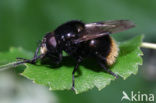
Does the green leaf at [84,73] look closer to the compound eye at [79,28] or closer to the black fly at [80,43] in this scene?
the black fly at [80,43]

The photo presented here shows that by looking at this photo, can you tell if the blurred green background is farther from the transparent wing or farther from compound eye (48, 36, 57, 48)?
compound eye (48, 36, 57, 48)

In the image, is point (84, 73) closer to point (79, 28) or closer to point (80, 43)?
point (80, 43)

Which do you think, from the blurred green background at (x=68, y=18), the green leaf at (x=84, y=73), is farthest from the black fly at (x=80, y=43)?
the blurred green background at (x=68, y=18)

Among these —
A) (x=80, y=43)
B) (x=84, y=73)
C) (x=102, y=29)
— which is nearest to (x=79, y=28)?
(x=80, y=43)

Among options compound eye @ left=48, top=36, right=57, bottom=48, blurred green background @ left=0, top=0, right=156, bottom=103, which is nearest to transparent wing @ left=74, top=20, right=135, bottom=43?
compound eye @ left=48, top=36, right=57, bottom=48

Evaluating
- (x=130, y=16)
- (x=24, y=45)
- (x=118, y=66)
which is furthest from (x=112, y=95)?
(x=118, y=66)

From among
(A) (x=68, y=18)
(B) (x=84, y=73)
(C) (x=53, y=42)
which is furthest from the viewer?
(A) (x=68, y=18)

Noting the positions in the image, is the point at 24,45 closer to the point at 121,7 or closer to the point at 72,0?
the point at 72,0
